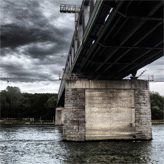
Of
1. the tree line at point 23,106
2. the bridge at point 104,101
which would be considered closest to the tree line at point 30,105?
the tree line at point 23,106

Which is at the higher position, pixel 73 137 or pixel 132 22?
pixel 132 22

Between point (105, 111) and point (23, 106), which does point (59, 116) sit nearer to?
point (23, 106)

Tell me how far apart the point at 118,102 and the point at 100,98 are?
7.59ft

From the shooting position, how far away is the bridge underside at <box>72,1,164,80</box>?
12398mm

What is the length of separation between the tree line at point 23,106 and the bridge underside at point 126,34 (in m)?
84.4

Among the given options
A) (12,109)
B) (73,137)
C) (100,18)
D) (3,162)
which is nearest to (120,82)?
(73,137)

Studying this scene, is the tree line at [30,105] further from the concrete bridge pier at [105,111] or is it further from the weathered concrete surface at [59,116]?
the concrete bridge pier at [105,111]

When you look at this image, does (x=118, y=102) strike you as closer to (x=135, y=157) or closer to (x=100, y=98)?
(x=100, y=98)

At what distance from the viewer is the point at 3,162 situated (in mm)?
15188

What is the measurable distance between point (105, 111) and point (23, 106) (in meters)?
91.2

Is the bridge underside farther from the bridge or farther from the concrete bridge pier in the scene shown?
the concrete bridge pier

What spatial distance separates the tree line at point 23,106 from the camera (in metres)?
105

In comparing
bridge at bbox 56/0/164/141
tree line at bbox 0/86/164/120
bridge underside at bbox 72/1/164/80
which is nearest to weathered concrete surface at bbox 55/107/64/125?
tree line at bbox 0/86/164/120

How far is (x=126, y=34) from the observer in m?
15.9
